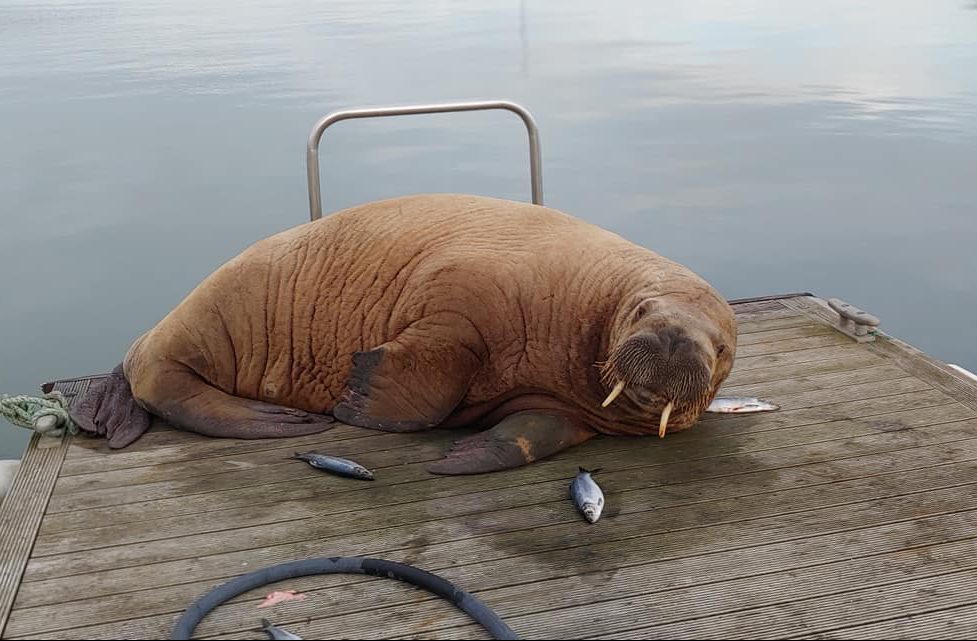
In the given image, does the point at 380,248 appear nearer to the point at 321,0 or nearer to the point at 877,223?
the point at 877,223

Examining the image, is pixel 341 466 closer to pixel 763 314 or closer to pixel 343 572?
pixel 343 572

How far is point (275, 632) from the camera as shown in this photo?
2.42 metres

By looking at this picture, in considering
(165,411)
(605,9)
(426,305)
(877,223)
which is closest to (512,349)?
(426,305)

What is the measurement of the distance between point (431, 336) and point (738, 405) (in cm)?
115

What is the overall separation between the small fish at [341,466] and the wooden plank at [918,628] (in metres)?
1.39

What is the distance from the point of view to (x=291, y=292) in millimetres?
3768

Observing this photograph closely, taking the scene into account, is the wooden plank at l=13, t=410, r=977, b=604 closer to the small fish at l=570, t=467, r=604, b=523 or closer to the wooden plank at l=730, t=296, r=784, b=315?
the small fish at l=570, t=467, r=604, b=523

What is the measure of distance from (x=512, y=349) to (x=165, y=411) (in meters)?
1.24

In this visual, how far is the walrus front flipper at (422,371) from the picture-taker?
3443 millimetres

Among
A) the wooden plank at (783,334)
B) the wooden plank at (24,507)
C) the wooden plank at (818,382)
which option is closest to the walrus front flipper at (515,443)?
the wooden plank at (818,382)

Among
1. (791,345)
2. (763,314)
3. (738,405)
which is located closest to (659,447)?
(738,405)

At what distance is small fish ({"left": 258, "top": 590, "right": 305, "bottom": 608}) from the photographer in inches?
101

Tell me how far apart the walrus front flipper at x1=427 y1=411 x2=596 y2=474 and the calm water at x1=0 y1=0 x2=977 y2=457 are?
3998 millimetres

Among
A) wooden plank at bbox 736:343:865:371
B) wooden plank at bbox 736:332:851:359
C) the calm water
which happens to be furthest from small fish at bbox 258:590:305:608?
the calm water
